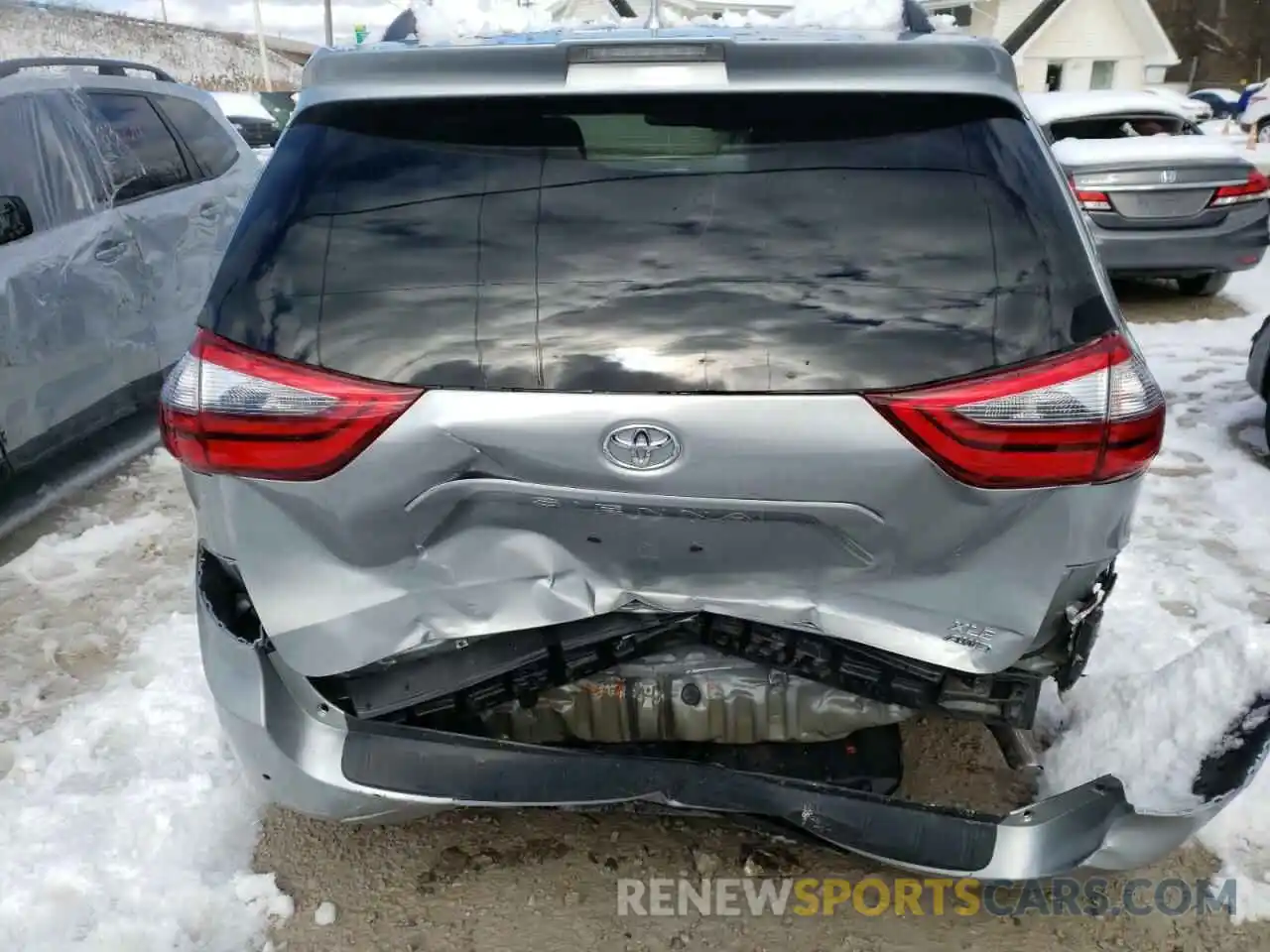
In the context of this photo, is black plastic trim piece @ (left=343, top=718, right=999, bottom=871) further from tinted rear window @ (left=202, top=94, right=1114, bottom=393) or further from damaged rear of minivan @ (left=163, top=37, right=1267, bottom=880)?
tinted rear window @ (left=202, top=94, right=1114, bottom=393)

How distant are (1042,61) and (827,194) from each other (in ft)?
125

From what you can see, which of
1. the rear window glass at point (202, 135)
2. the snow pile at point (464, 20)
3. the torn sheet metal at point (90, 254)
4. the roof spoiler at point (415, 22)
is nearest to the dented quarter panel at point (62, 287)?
the torn sheet metal at point (90, 254)

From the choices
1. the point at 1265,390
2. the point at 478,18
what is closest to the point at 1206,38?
the point at 1265,390

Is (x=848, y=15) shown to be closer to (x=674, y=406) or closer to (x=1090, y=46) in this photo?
(x=674, y=406)

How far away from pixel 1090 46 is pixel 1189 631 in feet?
124

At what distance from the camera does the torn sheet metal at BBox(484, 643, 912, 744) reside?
2230 mm

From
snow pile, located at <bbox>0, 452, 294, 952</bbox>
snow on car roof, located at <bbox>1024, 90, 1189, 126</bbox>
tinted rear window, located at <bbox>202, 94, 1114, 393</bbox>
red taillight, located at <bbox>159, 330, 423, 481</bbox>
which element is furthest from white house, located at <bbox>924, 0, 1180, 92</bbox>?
red taillight, located at <bbox>159, 330, 423, 481</bbox>

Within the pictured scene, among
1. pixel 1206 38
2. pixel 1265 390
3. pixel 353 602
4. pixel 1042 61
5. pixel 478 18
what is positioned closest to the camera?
pixel 353 602

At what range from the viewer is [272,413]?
1874 millimetres

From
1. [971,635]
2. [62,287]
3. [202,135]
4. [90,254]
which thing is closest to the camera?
[971,635]

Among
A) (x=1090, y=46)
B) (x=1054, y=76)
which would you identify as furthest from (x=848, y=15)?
(x=1090, y=46)

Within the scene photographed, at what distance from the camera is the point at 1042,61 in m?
35.0

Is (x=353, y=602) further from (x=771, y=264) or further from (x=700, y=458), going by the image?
(x=771, y=264)

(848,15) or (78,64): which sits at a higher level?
(848,15)
